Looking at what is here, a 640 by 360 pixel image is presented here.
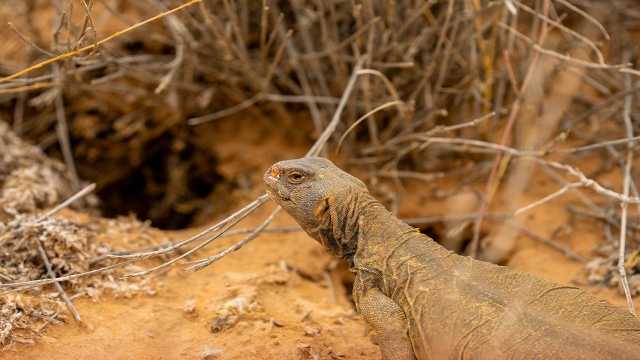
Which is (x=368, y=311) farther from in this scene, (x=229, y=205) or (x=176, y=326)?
(x=229, y=205)

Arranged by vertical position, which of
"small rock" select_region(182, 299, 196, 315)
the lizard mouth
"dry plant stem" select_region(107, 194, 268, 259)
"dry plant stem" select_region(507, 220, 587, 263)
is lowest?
"dry plant stem" select_region(507, 220, 587, 263)

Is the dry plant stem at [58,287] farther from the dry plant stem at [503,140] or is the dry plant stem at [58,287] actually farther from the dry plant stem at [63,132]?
the dry plant stem at [503,140]

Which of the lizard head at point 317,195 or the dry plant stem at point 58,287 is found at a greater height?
the lizard head at point 317,195

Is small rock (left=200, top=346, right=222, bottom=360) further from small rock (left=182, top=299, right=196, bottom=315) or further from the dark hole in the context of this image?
the dark hole

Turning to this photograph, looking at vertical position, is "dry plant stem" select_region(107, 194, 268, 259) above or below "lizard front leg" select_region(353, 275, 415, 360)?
above

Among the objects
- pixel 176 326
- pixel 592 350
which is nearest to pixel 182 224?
pixel 176 326

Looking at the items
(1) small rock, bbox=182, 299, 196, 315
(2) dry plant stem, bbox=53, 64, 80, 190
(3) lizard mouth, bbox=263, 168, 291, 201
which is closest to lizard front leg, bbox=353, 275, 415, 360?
(3) lizard mouth, bbox=263, 168, 291, 201

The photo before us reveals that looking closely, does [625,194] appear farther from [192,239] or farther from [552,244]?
[192,239]

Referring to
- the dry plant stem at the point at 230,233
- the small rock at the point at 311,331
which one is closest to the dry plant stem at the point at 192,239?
the dry plant stem at the point at 230,233
